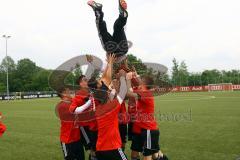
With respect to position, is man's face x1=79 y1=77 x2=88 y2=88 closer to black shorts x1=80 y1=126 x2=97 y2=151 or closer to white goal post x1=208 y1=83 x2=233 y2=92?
black shorts x1=80 y1=126 x2=97 y2=151

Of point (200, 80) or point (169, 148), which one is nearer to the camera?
point (169, 148)

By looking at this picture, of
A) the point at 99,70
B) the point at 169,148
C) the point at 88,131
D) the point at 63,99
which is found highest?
the point at 99,70

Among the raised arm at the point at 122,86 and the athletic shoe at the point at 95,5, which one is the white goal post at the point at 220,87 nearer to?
the athletic shoe at the point at 95,5

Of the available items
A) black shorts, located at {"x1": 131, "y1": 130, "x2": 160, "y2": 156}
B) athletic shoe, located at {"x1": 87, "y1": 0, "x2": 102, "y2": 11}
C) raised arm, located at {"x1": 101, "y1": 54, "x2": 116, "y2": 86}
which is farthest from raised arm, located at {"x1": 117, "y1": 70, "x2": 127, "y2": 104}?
black shorts, located at {"x1": 131, "y1": 130, "x2": 160, "y2": 156}

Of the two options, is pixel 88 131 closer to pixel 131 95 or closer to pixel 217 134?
pixel 131 95

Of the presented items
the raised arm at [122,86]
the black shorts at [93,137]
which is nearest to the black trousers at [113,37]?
the raised arm at [122,86]

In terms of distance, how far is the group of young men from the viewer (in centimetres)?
551

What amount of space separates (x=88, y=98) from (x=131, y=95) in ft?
3.04

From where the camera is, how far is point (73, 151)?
280 inches

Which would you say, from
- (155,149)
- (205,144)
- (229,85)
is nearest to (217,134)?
(205,144)

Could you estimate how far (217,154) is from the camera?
9.10 meters

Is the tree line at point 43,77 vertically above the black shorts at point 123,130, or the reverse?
the tree line at point 43,77

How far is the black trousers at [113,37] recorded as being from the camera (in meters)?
6.77

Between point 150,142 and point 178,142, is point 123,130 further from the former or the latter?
point 178,142
